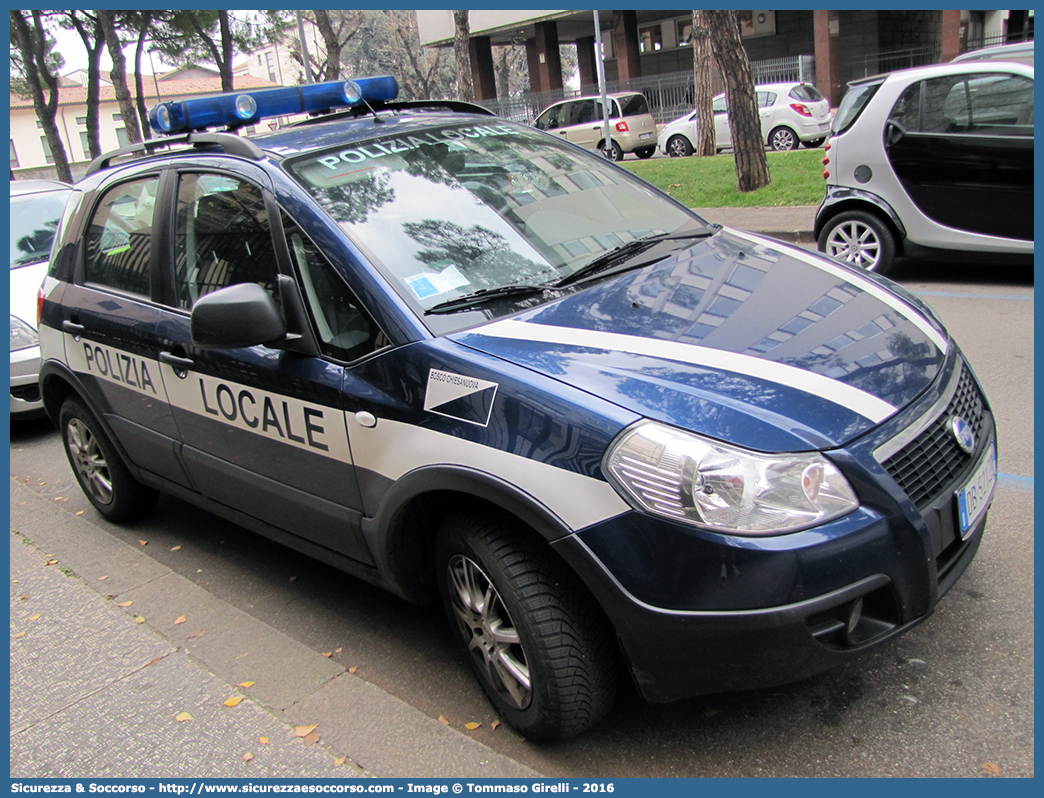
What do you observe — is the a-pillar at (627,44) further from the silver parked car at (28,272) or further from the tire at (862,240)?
the silver parked car at (28,272)

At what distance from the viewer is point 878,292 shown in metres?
3.09

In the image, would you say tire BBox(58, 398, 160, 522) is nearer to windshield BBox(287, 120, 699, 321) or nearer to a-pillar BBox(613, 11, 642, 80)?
windshield BBox(287, 120, 699, 321)

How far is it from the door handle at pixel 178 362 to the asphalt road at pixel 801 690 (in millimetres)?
1003

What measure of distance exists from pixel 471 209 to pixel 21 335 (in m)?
4.83

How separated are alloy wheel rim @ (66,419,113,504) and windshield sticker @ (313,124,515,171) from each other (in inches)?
88.8

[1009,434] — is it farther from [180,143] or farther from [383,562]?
[180,143]

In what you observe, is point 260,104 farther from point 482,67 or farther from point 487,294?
point 482,67

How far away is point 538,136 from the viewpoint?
4012mm

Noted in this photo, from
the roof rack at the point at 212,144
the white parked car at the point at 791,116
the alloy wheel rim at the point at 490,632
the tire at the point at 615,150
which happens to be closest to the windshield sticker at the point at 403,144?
the roof rack at the point at 212,144

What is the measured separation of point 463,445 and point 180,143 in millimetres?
2255

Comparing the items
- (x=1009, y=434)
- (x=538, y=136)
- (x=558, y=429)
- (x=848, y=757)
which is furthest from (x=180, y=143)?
(x=1009, y=434)

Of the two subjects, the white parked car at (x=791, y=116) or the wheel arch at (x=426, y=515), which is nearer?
the wheel arch at (x=426, y=515)

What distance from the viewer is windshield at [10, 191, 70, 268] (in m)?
7.82

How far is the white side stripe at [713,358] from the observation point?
2.41 metres
